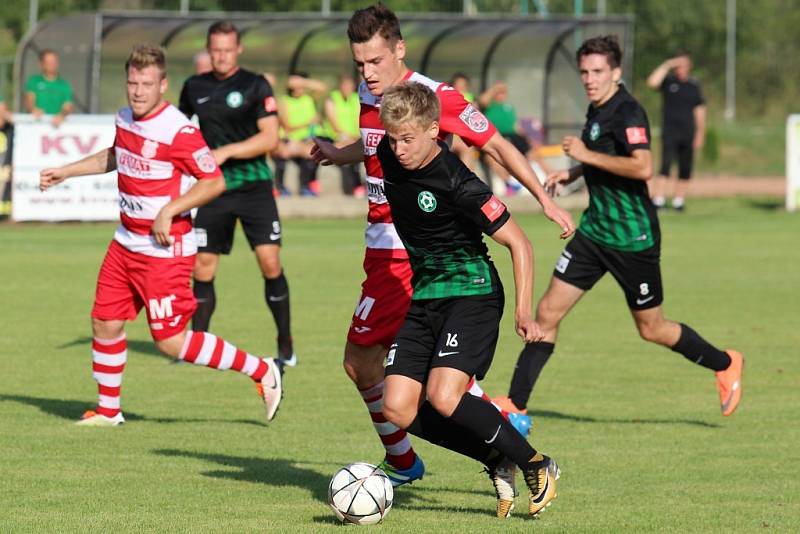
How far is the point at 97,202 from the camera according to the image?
20938 millimetres

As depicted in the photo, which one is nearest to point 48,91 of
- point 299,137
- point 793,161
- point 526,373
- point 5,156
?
point 5,156

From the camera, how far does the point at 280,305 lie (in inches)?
414

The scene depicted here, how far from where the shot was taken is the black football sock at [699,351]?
8570 millimetres

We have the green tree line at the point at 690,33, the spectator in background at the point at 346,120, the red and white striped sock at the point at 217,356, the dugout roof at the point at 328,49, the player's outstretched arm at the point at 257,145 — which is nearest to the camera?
the red and white striped sock at the point at 217,356

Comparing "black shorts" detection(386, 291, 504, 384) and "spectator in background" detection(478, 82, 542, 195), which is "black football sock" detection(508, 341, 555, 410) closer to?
"black shorts" detection(386, 291, 504, 384)

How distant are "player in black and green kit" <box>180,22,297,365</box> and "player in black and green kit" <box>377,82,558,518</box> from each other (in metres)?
4.37

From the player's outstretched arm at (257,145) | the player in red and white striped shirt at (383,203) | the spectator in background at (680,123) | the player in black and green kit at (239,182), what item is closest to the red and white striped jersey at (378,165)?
the player in red and white striped shirt at (383,203)

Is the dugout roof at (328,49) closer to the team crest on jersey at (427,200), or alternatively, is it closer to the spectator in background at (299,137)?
the spectator in background at (299,137)

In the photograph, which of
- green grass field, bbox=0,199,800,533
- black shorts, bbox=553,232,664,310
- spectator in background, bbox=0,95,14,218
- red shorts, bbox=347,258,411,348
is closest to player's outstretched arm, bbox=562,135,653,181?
black shorts, bbox=553,232,664,310

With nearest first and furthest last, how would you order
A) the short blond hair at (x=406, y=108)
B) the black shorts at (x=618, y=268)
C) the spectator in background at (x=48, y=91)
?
the short blond hair at (x=406, y=108) < the black shorts at (x=618, y=268) < the spectator in background at (x=48, y=91)

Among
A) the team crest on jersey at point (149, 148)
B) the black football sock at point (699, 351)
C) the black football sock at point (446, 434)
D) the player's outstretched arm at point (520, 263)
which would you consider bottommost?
the black football sock at point (699, 351)

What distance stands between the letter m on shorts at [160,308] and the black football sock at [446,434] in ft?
7.63

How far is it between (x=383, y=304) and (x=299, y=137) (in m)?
17.9

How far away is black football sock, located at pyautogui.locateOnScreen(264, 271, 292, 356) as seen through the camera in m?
10.4
